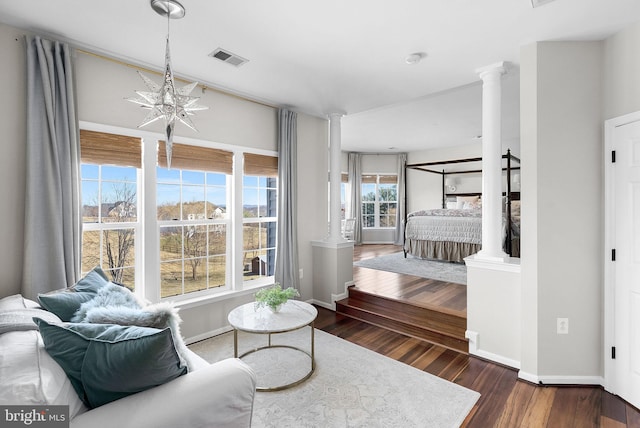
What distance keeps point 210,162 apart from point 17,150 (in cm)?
148

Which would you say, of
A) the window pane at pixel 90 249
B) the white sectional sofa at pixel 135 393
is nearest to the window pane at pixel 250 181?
the window pane at pixel 90 249

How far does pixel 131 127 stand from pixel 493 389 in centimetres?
368

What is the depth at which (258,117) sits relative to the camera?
3.77 m

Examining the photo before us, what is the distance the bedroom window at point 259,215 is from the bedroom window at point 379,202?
516 centimetres

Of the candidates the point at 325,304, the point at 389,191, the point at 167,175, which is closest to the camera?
the point at 167,175

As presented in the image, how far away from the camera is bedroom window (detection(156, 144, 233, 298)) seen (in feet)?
10.2

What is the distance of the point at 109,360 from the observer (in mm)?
1171

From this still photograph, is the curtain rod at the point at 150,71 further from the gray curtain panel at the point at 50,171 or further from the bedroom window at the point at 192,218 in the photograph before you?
the bedroom window at the point at 192,218

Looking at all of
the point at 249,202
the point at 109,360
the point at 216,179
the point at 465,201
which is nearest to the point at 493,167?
the point at 249,202

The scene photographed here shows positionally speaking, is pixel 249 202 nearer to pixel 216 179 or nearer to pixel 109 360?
pixel 216 179

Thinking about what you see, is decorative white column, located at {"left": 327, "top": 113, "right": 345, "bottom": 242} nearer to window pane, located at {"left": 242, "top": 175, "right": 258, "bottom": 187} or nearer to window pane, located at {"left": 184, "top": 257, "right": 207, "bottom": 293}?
window pane, located at {"left": 242, "top": 175, "right": 258, "bottom": 187}

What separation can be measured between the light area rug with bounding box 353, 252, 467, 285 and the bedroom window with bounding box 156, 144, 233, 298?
2.98 meters

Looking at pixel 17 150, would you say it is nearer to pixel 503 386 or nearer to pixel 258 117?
pixel 258 117

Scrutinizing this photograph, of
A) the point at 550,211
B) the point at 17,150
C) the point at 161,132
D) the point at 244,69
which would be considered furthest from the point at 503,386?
the point at 17,150
